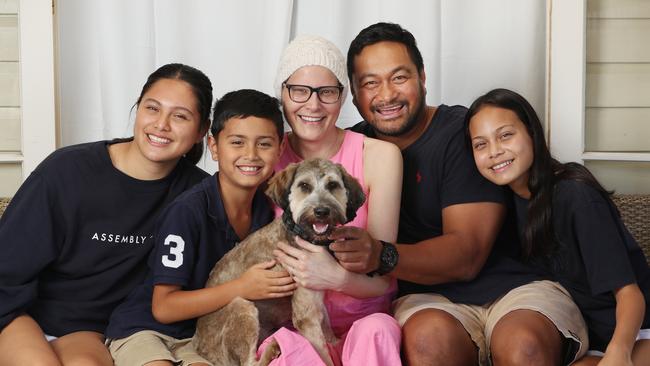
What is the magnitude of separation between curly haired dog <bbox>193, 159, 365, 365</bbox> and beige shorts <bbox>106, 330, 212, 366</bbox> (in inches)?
2.5

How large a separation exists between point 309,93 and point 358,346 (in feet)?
3.50

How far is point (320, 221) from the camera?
2699 millimetres

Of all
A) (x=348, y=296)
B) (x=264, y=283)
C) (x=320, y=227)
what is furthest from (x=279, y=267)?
(x=348, y=296)

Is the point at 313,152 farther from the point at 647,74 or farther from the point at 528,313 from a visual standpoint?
the point at 647,74

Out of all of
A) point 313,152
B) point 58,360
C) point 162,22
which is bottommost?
point 58,360

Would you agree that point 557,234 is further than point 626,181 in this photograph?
No

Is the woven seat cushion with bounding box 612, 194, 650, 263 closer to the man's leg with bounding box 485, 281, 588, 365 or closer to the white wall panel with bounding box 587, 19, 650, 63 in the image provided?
the white wall panel with bounding box 587, 19, 650, 63

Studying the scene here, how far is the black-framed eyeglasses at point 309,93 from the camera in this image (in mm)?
3121

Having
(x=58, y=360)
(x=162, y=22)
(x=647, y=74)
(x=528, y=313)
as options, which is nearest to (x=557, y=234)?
(x=528, y=313)

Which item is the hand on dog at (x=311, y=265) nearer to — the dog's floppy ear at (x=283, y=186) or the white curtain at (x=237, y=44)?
the dog's floppy ear at (x=283, y=186)

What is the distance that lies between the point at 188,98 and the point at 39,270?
0.93 meters

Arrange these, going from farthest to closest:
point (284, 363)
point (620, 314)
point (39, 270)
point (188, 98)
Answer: point (188, 98)
point (39, 270)
point (620, 314)
point (284, 363)

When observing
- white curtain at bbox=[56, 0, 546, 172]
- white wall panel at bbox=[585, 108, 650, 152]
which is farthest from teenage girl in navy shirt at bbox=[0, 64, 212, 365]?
white wall panel at bbox=[585, 108, 650, 152]

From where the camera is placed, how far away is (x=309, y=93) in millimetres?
3121
